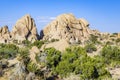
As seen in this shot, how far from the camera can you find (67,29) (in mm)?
102312

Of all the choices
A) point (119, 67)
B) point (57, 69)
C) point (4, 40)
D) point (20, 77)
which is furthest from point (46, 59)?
point (4, 40)

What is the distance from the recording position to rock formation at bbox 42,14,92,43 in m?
101

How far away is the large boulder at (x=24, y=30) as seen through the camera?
10200 cm

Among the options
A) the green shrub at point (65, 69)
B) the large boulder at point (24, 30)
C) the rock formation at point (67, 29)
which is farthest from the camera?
the large boulder at point (24, 30)

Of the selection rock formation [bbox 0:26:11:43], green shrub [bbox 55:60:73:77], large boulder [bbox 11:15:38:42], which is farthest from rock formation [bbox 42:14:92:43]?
green shrub [bbox 55:60:73:77]

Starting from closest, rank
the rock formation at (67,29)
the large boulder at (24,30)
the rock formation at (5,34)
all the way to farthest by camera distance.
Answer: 1. the rock formation at (5,34)
2. the rock formation at (67,29)
3. the large boulder at (24,30)

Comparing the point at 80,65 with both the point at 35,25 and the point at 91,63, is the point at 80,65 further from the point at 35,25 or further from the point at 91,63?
the point at 35,25

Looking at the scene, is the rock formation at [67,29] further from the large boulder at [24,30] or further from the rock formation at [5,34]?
the rock formation at [5,34]

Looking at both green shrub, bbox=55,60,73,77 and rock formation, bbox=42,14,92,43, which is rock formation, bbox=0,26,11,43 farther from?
green shrub, bbox=55,60,73,77

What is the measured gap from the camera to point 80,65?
34.8 meters

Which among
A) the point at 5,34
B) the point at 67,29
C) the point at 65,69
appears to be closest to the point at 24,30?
the point at 5,34

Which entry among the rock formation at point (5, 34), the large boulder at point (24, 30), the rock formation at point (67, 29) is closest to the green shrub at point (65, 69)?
the rock formation at point (67, 29)

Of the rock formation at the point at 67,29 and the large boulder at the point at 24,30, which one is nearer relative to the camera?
the rock formation at the point at 67,29

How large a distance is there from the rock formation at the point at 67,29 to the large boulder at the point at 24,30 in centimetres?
431
